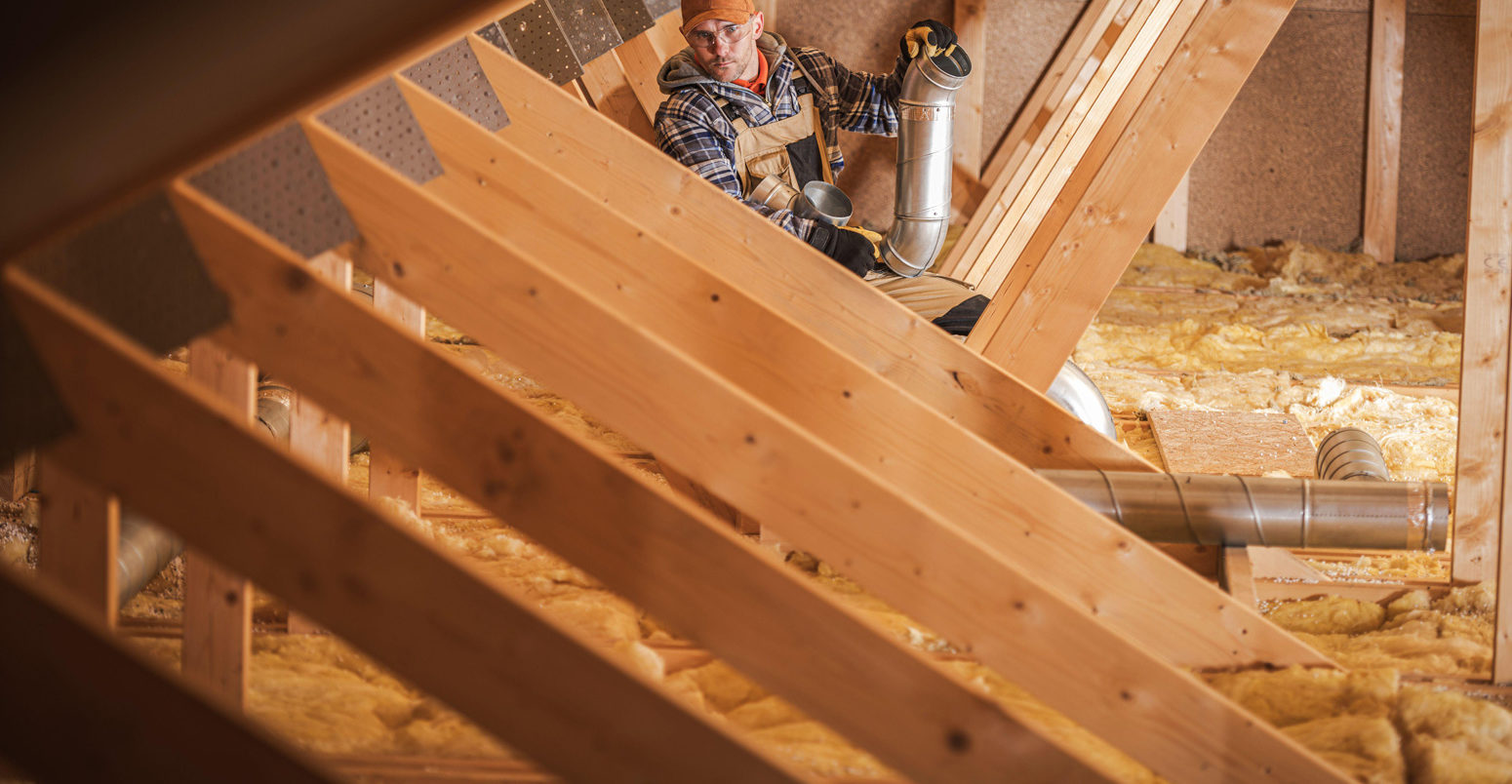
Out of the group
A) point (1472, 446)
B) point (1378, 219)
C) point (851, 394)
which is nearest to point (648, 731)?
point (851, 394)

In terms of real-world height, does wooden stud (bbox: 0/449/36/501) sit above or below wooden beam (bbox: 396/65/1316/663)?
below

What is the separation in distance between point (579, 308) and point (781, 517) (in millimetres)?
369

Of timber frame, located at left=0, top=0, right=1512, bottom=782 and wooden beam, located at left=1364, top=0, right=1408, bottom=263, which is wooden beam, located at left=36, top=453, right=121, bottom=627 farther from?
wooden beam, located at left=1364, top=0, right=1408, bottom=263

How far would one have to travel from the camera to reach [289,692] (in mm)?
1566

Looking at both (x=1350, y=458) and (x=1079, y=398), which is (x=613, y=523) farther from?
(x=1350, y=458)

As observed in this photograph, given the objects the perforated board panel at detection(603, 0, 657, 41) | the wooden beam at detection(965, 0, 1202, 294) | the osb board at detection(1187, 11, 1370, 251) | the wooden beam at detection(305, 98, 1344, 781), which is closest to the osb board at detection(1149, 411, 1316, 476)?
the wooden beam at detection(965, 0, 1202, 294)

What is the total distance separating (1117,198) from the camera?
2057 mm

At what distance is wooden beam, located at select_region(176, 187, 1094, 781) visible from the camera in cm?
100

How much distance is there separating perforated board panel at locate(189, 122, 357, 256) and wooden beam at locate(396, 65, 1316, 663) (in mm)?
311

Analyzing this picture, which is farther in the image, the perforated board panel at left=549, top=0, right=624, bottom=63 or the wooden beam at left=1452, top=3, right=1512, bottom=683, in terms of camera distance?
the perforated board panel at left=549, top=0, right=624, bottom=63

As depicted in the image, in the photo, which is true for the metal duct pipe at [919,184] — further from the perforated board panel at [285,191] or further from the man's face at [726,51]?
the perforated board panel at [285,191]

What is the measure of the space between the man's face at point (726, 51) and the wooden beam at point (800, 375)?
1.40 metres

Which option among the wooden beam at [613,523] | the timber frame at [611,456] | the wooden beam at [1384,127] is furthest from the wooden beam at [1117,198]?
the wooden beam at [1384,127]

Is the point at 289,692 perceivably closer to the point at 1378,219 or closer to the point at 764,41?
the point at 764,41
